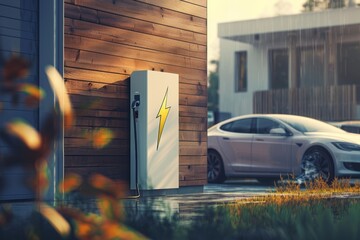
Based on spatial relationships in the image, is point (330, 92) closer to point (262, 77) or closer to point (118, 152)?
point (262, 77)

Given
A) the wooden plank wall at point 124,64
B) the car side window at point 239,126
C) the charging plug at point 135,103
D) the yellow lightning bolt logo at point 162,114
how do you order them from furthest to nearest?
the car side window at point 239,126
the yellow lightning bolt logo at point 162,114
the charging plug at point 135,103
the wooden plank wall at point 124,64

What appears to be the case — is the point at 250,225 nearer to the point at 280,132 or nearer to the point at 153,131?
the point at 153,131

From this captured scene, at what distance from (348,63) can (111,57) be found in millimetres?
21499

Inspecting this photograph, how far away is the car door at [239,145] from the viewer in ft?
51.0

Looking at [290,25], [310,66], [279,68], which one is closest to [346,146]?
[290,25]

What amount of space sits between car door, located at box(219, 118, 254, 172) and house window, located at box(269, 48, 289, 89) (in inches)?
654

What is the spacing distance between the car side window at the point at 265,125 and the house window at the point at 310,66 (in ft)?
52.0

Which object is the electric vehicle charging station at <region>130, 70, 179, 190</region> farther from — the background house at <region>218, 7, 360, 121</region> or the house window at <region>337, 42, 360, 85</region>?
the house window at <region>337, 42, 360, 85</region>

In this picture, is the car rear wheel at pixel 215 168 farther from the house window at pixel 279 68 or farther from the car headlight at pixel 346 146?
the house window at pixel 279 68

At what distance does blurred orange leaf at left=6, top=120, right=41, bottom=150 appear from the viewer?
159 centimetres

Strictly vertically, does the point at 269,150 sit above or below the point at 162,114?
below

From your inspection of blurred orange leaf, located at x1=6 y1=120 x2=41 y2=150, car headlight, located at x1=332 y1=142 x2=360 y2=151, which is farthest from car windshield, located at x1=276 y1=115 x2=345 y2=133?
blurred orange leaf, located at x1=6 y1=120 x2=41 y2=150

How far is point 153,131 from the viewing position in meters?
10.5

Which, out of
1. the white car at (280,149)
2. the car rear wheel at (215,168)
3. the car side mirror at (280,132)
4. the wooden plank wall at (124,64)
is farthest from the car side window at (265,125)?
the wooden plank wall at (124,64)
